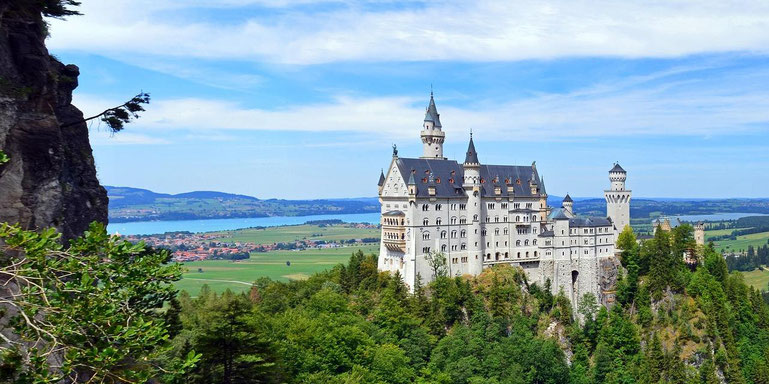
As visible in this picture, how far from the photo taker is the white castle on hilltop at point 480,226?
8756 centimetres

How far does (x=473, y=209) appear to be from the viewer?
302 ft

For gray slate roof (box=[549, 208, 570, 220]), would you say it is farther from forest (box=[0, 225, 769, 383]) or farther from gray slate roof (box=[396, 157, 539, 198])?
forest (box=[0, 225, 769, 383])

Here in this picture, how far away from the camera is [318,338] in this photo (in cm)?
6159

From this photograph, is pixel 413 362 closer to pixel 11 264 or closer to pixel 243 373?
pixel 243 373

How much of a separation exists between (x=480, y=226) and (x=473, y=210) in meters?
2.73

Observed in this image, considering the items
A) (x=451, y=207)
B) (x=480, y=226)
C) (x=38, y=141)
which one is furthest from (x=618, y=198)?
(x=38, y=141)

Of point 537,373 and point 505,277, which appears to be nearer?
point 537,373

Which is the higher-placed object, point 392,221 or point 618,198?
point 618,198

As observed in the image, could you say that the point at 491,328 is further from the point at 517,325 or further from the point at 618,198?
the point at 618,198

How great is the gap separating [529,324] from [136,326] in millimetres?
78294

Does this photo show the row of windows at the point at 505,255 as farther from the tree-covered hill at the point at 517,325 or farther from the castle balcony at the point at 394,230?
the castle balcony at the point at 394,230

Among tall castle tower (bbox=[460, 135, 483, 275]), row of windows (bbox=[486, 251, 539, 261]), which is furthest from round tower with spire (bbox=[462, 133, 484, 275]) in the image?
row of windows (bbox=[486, 251, 539, 261])

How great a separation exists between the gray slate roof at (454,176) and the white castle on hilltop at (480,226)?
0.49 ft

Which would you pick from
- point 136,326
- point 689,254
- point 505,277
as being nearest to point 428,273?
point 505,277
